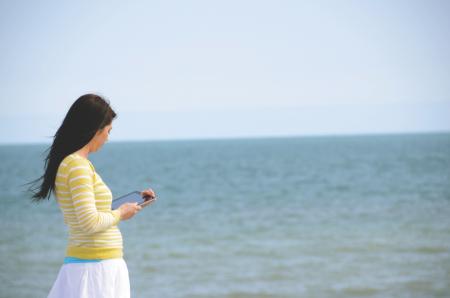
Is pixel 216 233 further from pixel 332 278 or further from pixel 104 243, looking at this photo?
pixel 104 243

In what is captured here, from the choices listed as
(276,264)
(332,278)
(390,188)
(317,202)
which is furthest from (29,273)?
(390,188)

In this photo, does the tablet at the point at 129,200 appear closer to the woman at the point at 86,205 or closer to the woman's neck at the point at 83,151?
the woman at the point at 86,205

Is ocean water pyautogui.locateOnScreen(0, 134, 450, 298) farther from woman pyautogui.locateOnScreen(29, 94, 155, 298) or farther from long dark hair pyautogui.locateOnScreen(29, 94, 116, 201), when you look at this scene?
long dark hair pyautogui.locateOnScreen(29, 94, 116, 201)

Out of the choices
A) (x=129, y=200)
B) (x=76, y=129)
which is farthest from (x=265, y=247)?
(x=76, y=129)

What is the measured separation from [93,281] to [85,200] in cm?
39

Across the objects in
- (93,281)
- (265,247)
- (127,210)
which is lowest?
(265,247)

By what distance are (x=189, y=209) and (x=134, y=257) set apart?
8.22 meters

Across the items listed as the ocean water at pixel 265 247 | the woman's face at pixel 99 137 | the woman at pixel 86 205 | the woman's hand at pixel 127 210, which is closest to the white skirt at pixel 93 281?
the woman at pixel 86 205

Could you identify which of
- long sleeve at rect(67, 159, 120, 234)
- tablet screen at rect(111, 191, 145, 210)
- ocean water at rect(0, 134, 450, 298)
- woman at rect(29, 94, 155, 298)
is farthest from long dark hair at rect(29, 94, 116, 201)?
ocean water at rect(0, 134, 450, 298)

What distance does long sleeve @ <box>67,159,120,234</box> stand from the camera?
248 centimetres

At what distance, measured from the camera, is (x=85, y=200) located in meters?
2.48

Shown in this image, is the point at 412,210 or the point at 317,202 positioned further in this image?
the point at 317,202

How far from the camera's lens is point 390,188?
83.4ft

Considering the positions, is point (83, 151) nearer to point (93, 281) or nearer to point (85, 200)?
point (85, 200)
